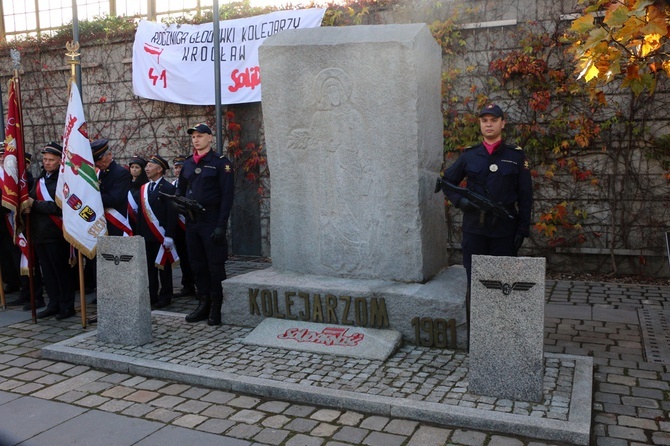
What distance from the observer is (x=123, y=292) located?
17.3ft

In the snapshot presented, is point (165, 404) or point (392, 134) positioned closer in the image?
point (165, 404)

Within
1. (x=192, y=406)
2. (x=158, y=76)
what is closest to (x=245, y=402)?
(x=192, y=406)

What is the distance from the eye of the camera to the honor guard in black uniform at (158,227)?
6984 millimetres

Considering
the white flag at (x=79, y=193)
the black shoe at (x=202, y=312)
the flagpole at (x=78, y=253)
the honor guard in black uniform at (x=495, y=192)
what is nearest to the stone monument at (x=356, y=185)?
the black shoe at (x=202, y=312)

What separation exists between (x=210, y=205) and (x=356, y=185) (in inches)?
57.7

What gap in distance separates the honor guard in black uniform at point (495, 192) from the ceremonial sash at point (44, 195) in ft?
13.5

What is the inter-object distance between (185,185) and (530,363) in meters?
3.79

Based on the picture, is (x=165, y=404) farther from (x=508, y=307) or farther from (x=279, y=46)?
(x=279, y=46)

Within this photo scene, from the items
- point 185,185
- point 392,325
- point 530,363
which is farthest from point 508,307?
point 185,185

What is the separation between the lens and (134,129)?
11250mm

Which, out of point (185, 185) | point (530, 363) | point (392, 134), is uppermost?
point (392, 134)

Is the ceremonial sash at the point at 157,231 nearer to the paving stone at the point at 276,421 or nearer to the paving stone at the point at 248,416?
the paving stone at the point at 248,416

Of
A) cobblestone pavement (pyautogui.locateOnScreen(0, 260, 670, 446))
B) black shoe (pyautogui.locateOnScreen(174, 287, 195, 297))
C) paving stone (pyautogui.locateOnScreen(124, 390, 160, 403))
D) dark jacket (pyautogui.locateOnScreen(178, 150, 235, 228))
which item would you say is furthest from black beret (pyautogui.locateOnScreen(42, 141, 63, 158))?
paving stone (pyautogui.locateOnScreen(124, 390, 160, 403))

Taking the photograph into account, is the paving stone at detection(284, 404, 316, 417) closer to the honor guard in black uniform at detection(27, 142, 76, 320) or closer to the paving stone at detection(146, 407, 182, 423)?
the paving stone at detection(146, 407, 182, 423)
